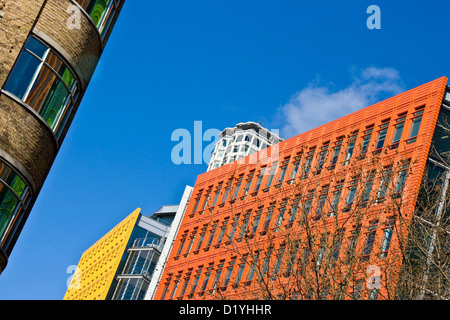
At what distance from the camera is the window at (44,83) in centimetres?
1662

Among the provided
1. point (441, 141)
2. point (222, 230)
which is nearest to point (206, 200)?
point (222, 230)

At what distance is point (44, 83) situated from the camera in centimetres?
1727

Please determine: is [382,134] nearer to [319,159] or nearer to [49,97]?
[319,159]

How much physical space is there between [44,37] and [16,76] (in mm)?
1248

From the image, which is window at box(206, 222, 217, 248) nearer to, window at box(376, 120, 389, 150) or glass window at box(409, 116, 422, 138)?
window at box(376, 120, 389, 150)

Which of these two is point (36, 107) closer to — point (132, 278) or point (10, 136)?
point (10, 136)

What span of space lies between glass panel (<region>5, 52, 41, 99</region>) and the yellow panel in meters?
45.7

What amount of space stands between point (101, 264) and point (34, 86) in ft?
181

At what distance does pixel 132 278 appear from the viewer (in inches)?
2406

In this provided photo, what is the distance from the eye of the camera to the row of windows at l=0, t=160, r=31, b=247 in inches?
643

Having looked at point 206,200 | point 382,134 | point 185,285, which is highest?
point 382,134

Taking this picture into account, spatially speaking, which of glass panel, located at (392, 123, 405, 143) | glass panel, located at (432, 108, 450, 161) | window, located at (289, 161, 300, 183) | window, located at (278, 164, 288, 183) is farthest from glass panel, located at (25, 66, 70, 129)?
window, located at (278, 164, 288, 183)

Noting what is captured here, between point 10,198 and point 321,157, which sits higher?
point 321,157
